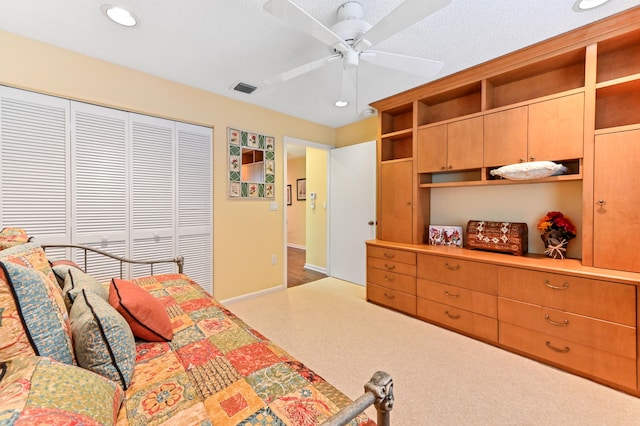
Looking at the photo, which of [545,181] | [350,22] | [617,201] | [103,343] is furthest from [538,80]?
[103,343]

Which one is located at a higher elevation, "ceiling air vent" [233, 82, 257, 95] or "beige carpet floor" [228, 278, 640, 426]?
"ceiling air vent" [233, 82, 257, 95]

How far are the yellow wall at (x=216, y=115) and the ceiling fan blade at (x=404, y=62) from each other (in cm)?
202

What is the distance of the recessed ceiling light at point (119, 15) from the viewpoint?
1.75 m

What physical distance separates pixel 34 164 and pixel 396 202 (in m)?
3.45

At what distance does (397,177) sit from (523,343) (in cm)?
198

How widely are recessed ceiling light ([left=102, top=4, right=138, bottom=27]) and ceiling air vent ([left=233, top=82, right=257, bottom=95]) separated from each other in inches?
42.4

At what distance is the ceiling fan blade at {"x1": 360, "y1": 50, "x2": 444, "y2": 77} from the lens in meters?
1.78

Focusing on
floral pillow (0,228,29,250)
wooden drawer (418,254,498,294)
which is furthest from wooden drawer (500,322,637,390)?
floral pillow (0,228,29,250)

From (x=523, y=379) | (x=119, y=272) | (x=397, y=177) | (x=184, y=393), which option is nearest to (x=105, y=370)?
(x=184, y=393)

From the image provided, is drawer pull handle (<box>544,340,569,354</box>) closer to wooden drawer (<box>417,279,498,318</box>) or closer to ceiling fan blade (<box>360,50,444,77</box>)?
wooden drawer (<box>417,279,498,318</box>)

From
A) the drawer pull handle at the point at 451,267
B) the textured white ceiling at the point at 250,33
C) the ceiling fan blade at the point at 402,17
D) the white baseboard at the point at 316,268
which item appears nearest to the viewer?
the ceiling fan blade at the point at 402,17

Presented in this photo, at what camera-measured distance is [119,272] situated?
→ 2.55 metres

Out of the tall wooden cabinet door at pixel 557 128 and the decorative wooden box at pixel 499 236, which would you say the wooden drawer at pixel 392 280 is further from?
the tall wooden cabinet door at pixel 557 128

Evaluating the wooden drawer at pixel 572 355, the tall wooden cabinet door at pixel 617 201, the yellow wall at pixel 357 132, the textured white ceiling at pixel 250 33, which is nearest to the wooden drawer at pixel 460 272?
the wooden drawer at pixel 572 355
